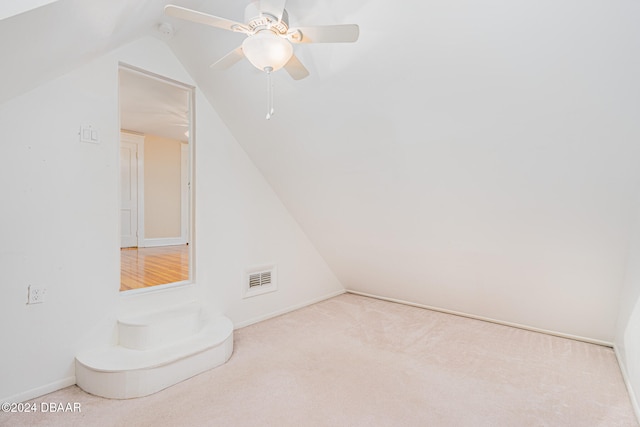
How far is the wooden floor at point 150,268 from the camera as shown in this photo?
324 cm

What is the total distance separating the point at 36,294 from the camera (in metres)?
1.99

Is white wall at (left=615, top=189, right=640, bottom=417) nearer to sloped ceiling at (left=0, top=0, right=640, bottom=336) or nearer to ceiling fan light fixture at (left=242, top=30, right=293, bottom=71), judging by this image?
sloped ceiling at (left=0, top=0, right=640, bottom=336)

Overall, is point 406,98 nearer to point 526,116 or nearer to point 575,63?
point 526,116

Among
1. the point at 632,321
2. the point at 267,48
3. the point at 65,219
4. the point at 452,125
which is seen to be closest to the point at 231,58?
the point at 267,48

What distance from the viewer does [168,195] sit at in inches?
259

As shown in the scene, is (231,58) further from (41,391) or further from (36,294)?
(41,391)

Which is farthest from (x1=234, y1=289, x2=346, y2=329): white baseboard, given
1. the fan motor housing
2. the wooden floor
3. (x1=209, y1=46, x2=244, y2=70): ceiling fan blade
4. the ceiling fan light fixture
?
the fan motor housing

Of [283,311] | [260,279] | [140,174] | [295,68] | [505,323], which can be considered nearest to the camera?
[295,68]

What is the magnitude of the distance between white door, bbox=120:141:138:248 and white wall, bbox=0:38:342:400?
3.87 m

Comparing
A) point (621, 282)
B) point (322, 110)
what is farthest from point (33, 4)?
point (621, 282)

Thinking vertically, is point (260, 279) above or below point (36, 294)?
below

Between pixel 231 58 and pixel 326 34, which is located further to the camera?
pixel 231 58

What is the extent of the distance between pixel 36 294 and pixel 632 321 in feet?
12.8

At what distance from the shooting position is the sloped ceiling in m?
1.47
